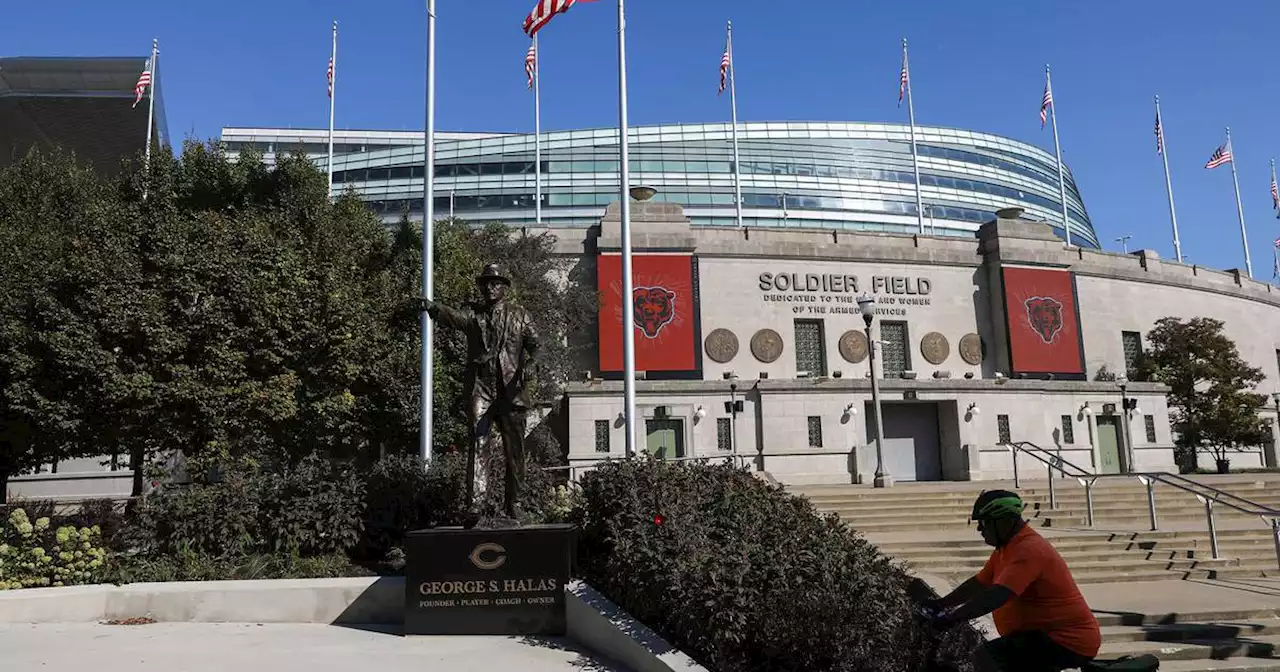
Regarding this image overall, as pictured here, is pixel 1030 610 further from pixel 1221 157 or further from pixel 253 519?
pixel 1221 157

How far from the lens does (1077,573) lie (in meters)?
12.1

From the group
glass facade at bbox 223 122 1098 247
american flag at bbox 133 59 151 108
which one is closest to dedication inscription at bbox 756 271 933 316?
american flag at bbox 133 59 151 108

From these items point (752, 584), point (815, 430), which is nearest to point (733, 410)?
point (815, 430)

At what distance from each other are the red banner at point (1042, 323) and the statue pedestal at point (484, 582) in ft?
96.0

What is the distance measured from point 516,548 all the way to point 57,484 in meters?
28.0

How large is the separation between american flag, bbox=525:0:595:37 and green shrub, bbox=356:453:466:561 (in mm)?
11127

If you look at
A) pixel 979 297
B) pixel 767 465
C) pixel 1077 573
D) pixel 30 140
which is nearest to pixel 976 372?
pixel 979 297

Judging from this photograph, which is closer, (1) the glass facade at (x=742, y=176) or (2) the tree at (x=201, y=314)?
(2) the tree at (x=201, y=314)

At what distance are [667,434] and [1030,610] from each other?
23430mm

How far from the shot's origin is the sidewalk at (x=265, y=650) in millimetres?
7109

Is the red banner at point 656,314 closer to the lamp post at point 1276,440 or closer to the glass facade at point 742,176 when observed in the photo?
the lamp post at point 1276,440

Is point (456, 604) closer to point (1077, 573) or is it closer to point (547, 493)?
point (547, 493)

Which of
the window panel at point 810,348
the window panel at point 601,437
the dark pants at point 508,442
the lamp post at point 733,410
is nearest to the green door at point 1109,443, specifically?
the window panel at point 810,348

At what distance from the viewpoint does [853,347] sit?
32.6 metres
